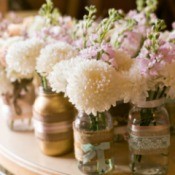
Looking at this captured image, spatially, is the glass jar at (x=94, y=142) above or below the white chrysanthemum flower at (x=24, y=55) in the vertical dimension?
below

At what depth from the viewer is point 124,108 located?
1.27 metres

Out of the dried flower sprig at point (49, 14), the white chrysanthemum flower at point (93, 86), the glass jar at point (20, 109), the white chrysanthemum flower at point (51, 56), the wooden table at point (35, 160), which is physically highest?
the dried flower sprig at point (49, 14)

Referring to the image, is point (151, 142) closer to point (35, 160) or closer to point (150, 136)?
point (150, 136)

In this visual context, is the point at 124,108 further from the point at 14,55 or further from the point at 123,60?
the point at 14,55

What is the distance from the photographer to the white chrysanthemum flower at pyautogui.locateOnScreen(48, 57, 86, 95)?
Answer: 99 centimetres

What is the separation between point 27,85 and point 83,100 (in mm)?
567

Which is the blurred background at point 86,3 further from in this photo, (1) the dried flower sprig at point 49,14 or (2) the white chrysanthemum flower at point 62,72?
(2) the white chrysanthemum flower at point 62,72

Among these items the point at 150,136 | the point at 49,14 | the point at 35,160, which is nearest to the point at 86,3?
the point at 49,14

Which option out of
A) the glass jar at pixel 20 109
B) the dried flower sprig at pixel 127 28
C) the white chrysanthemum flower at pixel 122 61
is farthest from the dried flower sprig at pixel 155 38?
the glass jar at pixel 20 109

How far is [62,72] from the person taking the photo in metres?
1.00

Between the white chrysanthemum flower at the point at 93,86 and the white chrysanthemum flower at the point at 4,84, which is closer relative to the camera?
the white chrysanthemum flower at the point at 93,86

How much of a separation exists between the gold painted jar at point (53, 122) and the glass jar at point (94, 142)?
0.10 meters

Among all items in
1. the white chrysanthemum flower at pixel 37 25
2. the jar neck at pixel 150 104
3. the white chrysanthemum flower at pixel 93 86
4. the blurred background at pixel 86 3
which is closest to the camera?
the white chrysanthemum flower at pixel 93 86

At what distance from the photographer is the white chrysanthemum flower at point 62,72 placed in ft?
3.25
